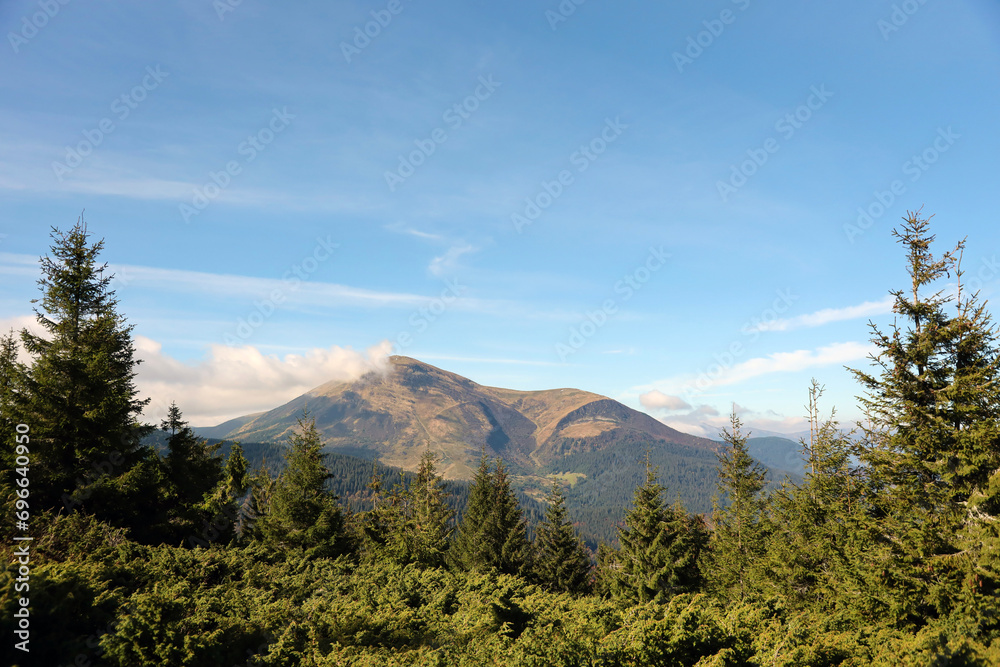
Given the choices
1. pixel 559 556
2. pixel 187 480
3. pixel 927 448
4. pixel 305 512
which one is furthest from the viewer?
pixel 559 556

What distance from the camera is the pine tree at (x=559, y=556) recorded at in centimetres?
4550

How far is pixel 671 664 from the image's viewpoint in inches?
405

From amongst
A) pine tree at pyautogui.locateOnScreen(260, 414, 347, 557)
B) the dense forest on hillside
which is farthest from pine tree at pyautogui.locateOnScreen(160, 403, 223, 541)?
pine tree at pyautogui.locateOnScreen(260, 414, 347, 557)

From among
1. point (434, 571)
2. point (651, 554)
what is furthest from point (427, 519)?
point (434, 571)

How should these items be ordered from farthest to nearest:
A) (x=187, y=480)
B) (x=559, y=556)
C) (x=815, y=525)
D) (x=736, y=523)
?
(x=559, y=556), (x=736, y=523), (x=187, y=480), (x=815, y=525)

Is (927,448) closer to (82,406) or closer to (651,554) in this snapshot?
(651,554)

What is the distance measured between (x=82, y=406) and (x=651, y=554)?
3419cm

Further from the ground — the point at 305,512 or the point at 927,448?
the point at 927,448

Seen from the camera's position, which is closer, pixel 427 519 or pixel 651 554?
pixel 651 554

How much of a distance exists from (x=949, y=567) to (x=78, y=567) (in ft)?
82.0

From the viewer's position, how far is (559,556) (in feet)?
153

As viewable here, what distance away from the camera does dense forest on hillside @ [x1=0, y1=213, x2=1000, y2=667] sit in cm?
978

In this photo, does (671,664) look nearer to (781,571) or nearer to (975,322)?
(975,322)

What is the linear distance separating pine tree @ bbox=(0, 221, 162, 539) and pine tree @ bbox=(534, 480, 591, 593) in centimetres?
3409
